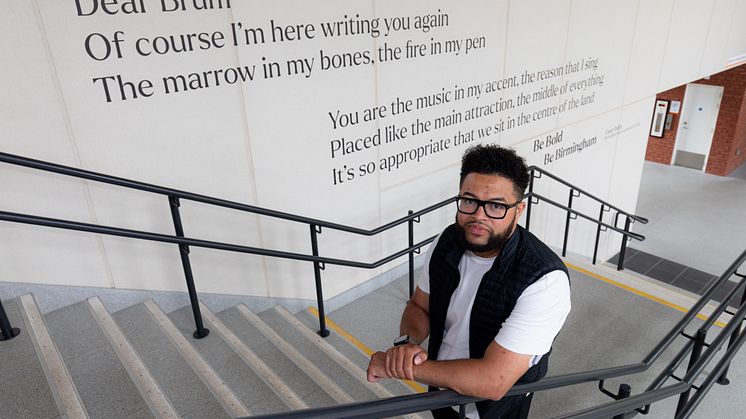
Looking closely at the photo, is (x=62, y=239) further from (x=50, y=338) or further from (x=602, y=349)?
(x=602, y=349)

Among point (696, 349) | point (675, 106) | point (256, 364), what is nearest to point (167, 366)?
point (256, 364)

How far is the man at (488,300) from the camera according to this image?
1377 millimetres

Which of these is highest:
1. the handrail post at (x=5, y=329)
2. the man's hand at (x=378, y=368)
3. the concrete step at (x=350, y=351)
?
the man's hand at (x=378, y=368)

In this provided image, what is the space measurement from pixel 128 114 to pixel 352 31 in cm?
154

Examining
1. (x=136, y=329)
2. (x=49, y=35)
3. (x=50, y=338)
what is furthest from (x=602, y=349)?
(x=49, y=35)

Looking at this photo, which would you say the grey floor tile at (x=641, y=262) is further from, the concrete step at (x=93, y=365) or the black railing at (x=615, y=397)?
the concrete step at (x=93, y=365)

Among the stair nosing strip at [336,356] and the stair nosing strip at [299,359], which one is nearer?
the stair nosing strip at [299,359]

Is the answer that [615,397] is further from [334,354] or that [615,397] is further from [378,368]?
[334,354]

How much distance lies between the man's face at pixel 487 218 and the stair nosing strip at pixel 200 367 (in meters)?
1.29

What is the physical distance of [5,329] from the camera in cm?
221

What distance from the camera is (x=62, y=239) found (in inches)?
101

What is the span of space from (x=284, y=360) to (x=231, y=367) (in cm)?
33

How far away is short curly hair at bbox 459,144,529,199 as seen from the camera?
58.7 inches

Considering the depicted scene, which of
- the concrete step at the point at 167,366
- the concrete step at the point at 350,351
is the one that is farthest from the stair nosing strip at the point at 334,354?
the concrete step at the point at 167,366
